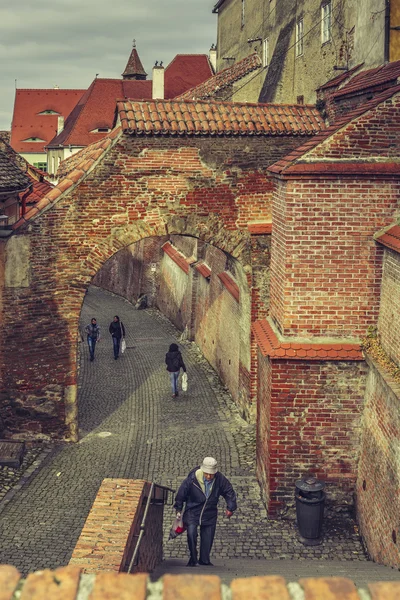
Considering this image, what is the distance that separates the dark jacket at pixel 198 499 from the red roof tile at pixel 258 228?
7282 millimetres

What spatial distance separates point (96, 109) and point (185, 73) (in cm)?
659

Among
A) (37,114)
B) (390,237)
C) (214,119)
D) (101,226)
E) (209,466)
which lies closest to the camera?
(209,466)

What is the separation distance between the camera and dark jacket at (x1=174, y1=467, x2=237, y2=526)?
9172 mm

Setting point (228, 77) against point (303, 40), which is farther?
point (228, 77)

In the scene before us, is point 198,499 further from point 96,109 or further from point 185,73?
point 96,109

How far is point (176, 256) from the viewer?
2930 cm

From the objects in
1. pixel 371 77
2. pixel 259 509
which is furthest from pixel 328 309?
pixel 371 77

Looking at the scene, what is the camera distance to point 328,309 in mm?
11094

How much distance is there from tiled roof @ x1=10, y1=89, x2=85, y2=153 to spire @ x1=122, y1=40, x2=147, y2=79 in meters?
13.3

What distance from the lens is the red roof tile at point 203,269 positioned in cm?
2324

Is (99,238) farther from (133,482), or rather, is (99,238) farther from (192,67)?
(192,67)

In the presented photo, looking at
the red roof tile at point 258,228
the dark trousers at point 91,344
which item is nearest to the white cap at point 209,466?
the red roof tile at point 258,228

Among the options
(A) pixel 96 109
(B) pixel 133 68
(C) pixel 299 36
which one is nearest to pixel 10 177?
(C) pixel 299 36

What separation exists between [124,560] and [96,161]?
9.16m
